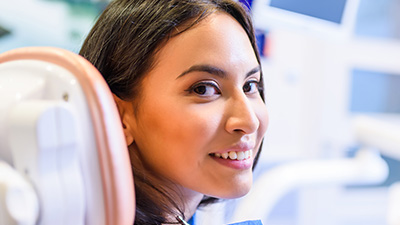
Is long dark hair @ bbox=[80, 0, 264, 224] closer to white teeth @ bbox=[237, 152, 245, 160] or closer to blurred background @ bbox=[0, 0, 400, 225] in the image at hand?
white teeth @ bbox=[237, 152, 245, 160]

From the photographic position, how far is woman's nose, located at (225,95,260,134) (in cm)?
72

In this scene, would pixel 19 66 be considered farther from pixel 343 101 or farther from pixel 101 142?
pixel 343 101

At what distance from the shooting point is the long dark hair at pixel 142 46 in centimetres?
76

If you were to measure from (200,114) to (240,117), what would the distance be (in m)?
0.06

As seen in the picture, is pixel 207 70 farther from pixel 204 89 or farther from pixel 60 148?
pixel 60 148

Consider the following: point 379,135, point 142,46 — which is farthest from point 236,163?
point 379,135

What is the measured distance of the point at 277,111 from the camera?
2490mm

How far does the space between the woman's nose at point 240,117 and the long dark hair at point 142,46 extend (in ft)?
0.50

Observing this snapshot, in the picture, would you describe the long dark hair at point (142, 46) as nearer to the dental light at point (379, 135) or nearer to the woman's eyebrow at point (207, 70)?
the woman's eyebrow at point (207, 70)

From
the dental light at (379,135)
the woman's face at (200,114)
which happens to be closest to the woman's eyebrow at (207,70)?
the woman's face at (200,114)

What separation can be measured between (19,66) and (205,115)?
0.29m

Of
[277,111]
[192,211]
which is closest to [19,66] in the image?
[192,211]

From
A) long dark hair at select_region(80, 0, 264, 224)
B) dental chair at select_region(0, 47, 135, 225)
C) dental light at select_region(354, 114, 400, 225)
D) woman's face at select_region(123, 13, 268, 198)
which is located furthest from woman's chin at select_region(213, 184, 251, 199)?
dental light at select_region(354, 114, 400, 225)

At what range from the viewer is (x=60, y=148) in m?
0.50
